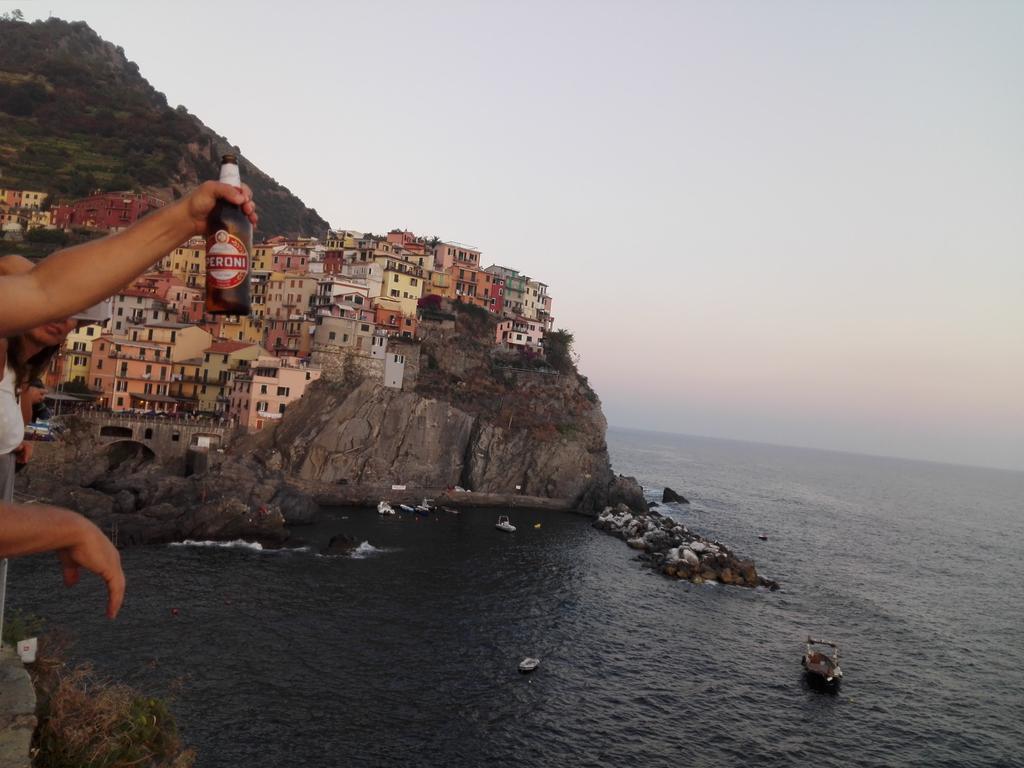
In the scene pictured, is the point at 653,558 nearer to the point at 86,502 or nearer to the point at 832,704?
the point at 832,704

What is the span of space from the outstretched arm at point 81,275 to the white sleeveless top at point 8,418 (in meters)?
0.85

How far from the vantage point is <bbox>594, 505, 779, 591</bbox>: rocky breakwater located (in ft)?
178

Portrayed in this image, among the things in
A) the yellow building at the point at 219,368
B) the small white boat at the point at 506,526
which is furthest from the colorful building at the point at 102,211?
the small white boat at the point at 506,526

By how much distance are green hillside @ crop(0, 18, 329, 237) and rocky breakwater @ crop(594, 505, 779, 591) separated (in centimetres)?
8732

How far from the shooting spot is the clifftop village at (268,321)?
2611 inches

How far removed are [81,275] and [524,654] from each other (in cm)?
3579

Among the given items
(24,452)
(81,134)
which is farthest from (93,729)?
(81,134)

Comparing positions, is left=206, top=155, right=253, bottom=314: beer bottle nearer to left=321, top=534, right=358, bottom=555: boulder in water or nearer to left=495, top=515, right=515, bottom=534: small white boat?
left=321, top=534, right=358, bottom=555: boulder in water

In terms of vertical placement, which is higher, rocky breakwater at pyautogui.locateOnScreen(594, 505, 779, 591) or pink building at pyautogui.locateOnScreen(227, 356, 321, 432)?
pink building at pyautogui.locateOnScreen(227, 356, 321, 432)

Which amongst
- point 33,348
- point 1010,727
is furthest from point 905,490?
point 33,348

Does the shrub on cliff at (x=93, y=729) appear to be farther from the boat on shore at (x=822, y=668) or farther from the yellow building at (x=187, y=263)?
the yellow building at (x=187, y=263)

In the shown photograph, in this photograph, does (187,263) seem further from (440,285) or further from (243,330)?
(440,285)

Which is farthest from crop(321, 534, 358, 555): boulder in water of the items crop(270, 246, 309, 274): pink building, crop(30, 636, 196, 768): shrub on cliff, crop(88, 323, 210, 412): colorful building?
crop(270, 246, 309, 274): pink building

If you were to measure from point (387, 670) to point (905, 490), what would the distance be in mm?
197543
